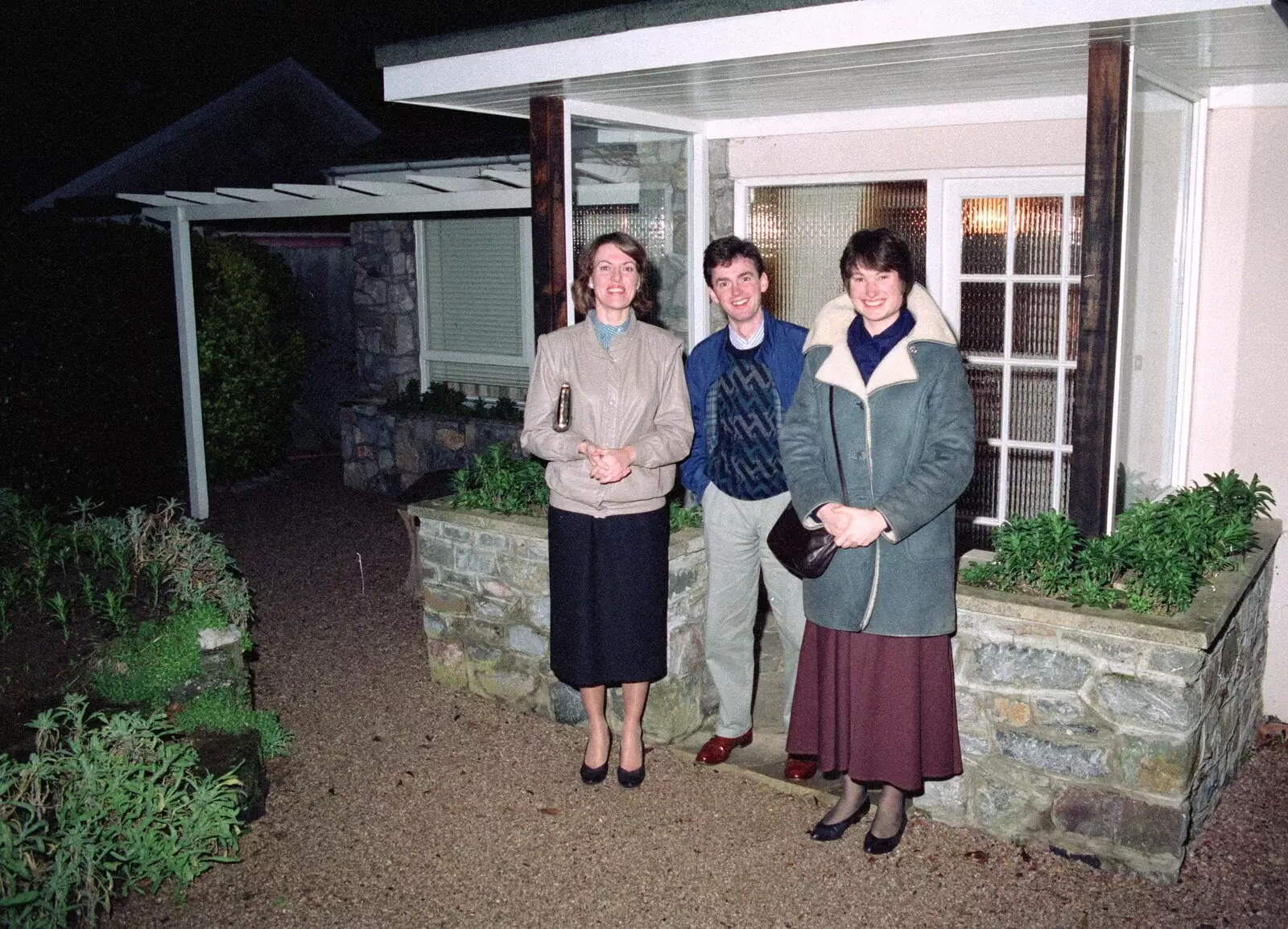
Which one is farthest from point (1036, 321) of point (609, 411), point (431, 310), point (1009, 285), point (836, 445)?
point (431, 310)

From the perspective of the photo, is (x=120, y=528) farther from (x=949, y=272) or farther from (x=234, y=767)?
(x=949, y=272)

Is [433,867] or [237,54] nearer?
[433,867]

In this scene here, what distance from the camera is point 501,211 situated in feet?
31.6

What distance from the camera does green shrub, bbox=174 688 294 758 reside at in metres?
4.40

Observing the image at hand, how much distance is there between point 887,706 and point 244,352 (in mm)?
8385

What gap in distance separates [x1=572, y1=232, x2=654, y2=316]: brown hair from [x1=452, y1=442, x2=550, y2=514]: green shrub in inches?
48.3

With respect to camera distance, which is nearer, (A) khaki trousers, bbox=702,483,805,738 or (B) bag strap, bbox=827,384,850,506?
(B) bag strap, bbox=827,384,850,506

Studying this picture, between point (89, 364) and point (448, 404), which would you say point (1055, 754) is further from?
point (89, 364)

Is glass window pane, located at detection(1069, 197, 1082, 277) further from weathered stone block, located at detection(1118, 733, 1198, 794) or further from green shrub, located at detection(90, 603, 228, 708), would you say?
green shrub, located at detection(90, 603, 228, 708)

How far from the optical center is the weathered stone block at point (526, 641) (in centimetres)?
516

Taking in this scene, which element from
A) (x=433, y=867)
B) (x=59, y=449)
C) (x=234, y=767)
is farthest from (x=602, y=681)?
(x=59, y=449)

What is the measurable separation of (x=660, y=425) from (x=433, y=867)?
1758mm

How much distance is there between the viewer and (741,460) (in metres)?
4.25

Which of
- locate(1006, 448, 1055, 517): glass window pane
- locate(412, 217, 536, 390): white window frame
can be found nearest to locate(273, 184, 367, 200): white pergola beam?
locate(412, 217, 536, 390): white window frame
